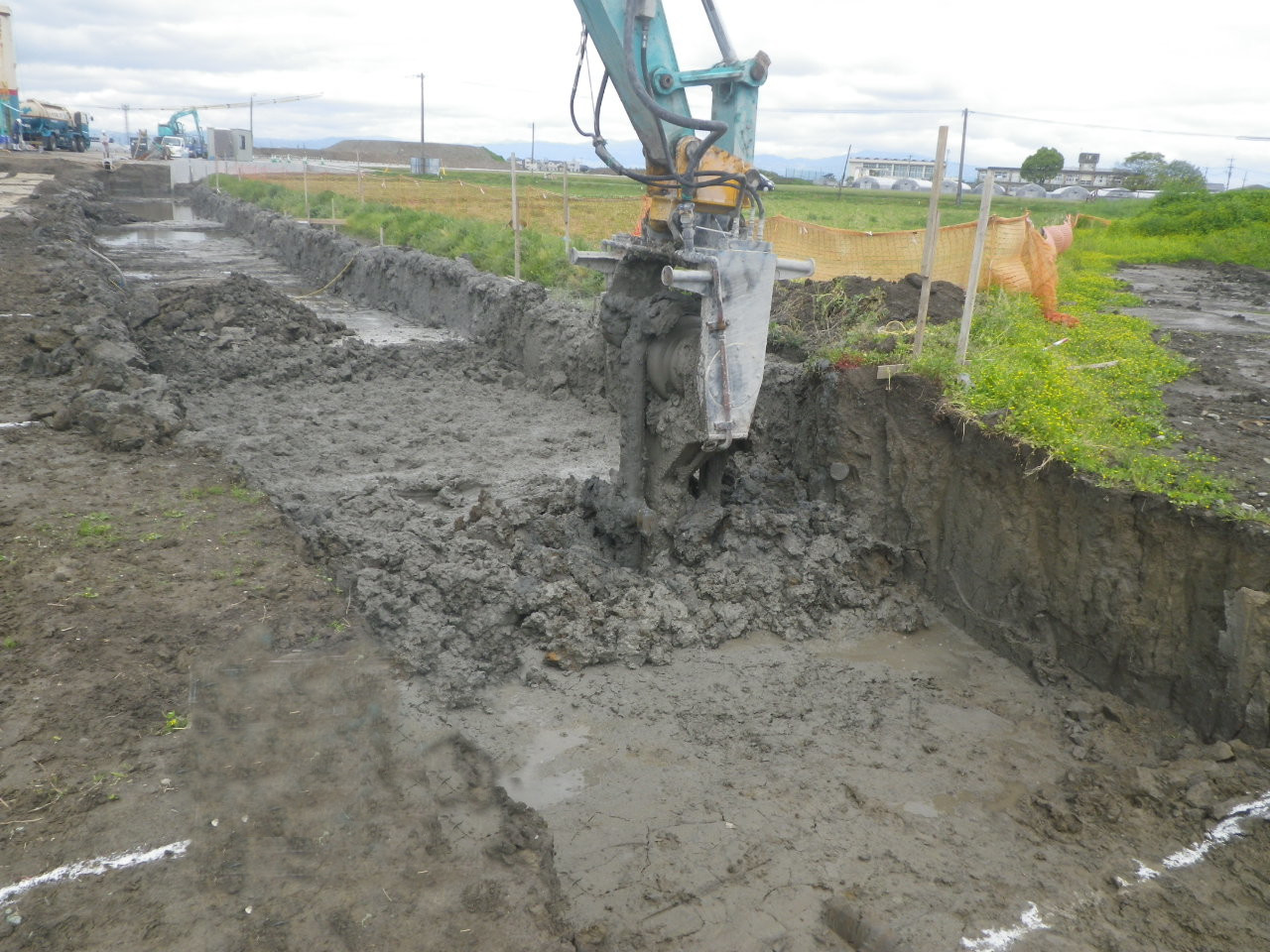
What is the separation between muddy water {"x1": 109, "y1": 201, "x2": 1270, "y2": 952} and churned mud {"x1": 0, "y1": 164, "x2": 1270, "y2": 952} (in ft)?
0.06

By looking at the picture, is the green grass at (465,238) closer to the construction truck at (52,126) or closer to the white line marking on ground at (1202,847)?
the white line marking on ground at (1202,847)

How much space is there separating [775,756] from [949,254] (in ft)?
27.9

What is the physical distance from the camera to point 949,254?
11.4m

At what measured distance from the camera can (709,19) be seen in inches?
227

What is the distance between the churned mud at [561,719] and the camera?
3.48 metres

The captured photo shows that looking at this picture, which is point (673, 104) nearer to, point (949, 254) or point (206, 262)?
point (949, 254)

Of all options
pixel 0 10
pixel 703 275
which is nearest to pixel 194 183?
pixel 0 10

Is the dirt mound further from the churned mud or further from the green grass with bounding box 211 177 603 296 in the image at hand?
the churned mud

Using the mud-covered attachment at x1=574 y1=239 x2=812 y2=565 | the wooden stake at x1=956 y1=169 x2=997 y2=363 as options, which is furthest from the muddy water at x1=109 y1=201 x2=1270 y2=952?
the wooden stake at x1=956 y1=169 x2=997 y2=363

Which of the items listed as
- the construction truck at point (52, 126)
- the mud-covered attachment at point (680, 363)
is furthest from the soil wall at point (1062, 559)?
the construction truck at point (52, 126)

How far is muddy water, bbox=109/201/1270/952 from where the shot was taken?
3.64 meters

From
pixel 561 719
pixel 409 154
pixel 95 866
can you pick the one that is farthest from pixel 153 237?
pixel 409 154

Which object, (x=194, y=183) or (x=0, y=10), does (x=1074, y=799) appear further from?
(x=0, y=10)

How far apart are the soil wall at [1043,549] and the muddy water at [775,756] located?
0.83 feet
